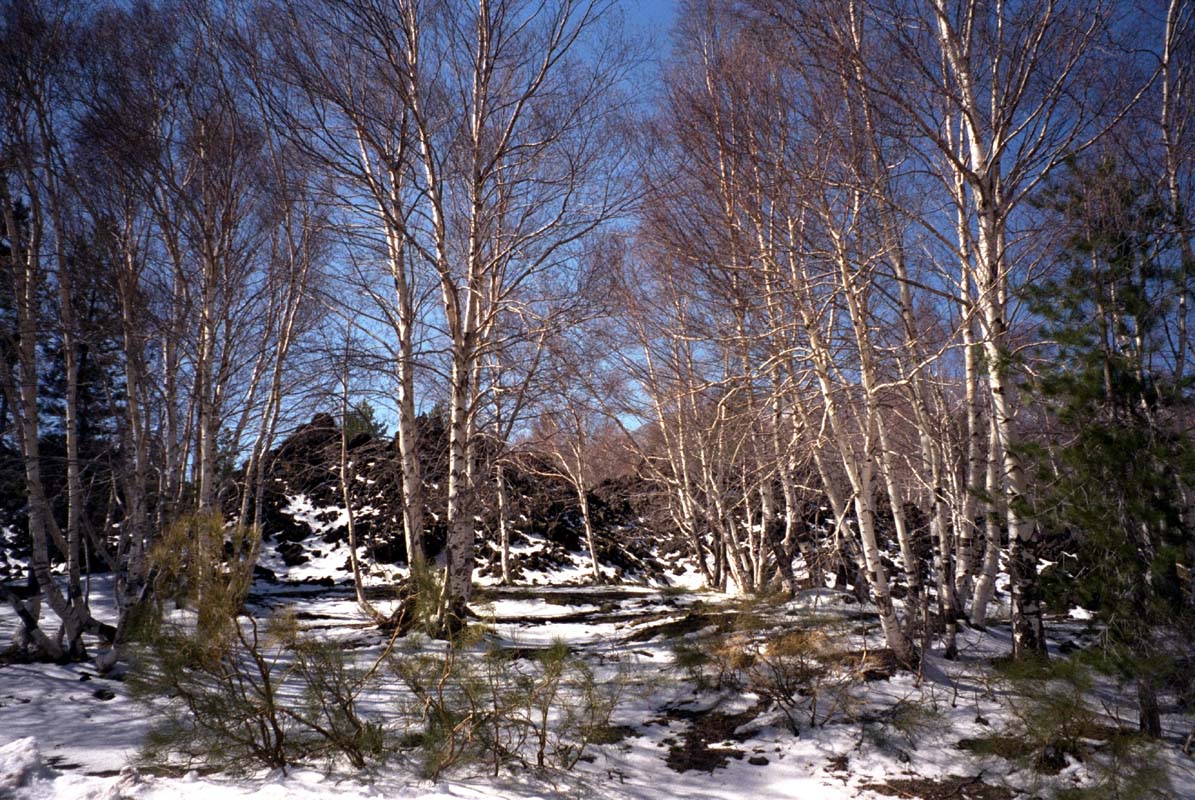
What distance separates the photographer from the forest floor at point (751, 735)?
13.7 ft

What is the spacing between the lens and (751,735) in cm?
517

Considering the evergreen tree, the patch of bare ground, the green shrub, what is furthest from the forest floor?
the evergreen tree

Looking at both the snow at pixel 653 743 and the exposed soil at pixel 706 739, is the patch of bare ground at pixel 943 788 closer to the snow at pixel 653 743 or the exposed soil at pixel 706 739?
the snow at pixel 653 743

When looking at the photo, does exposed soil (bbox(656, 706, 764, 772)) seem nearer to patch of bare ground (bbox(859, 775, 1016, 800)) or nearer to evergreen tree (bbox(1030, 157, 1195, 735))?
patch of bare ground (bbox(859, 775, 1016, 800))

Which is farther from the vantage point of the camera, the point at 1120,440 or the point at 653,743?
the point at 653,743

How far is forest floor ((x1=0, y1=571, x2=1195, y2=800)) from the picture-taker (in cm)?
417

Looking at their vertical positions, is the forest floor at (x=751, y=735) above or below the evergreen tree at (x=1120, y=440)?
below

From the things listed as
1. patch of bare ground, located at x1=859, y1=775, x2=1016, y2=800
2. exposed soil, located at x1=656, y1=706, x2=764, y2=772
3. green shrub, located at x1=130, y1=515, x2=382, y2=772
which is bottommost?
patch of bare ground, located at x1=859, y1=775, x2=1016, y2=800

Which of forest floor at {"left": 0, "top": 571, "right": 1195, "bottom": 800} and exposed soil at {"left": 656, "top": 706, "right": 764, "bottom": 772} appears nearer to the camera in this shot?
forest floor at {"left": 0, "top": 571, "right": 1195, "bottom": 800}

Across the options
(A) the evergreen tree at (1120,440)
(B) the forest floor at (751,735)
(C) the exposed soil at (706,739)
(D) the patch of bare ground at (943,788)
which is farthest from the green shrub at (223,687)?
(A) the evergreen tree at (1120,440)

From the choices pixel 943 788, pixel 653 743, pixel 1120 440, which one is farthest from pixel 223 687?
pixel 1120 440

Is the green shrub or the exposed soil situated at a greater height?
the green shrub

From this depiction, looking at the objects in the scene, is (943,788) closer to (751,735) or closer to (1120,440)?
(751,735)

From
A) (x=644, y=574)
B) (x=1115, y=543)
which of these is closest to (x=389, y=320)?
(x=1115, y=543)
